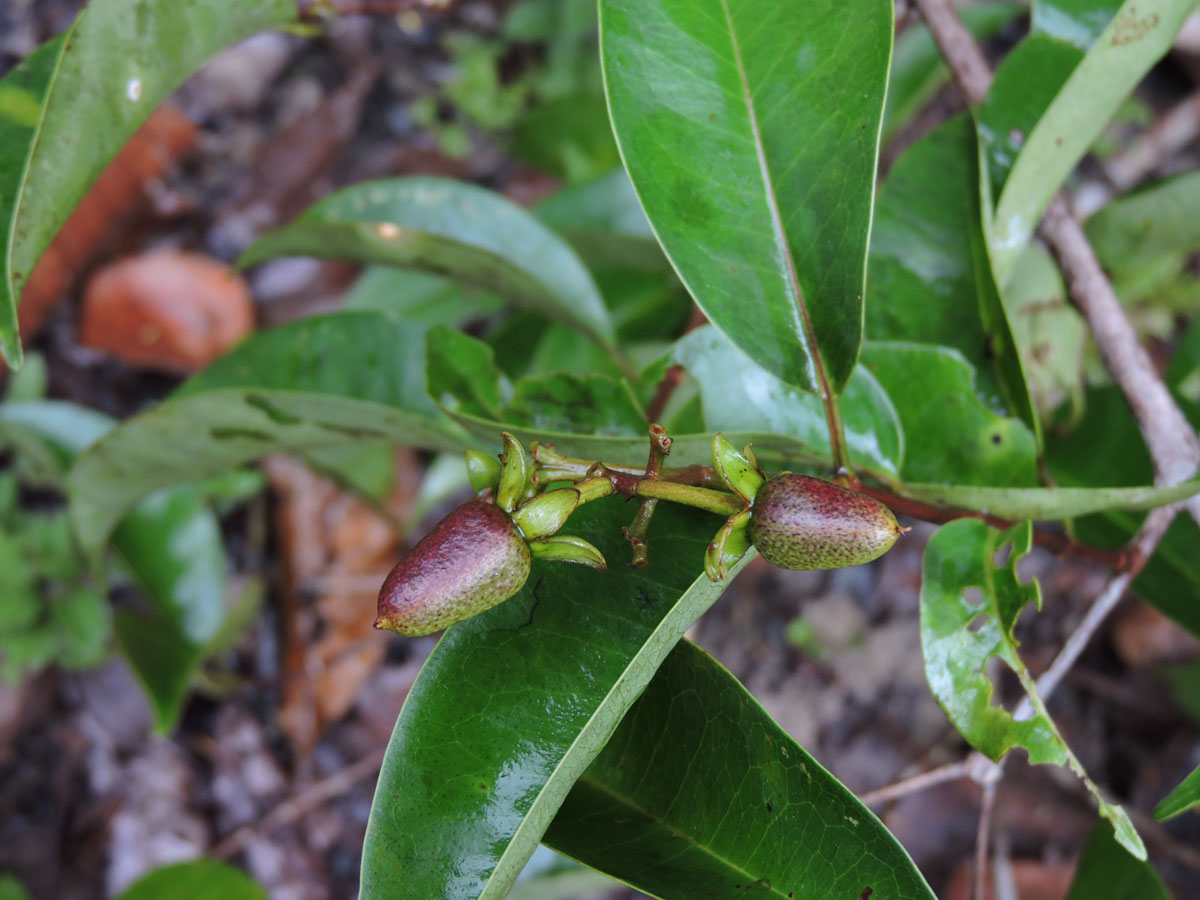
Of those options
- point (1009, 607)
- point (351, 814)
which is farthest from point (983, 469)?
point (351, 814)

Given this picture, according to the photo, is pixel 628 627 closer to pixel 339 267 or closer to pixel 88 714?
pixel 339 267

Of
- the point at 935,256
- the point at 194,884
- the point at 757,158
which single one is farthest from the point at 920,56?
the point at 194,884

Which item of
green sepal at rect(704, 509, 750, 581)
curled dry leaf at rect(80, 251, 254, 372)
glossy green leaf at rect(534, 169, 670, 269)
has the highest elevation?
green sepal at rect(704, 509, 750, 581)

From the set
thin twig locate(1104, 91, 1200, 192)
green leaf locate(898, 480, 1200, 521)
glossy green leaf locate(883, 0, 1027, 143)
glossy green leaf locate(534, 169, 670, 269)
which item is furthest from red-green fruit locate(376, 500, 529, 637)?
thin twig locate(1104, 91, 1200, 192)

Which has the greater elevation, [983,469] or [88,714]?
[983,469]

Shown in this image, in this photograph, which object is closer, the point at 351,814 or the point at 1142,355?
the point at 1142,355

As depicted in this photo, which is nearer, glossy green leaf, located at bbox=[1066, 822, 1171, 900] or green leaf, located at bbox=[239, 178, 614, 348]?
glossy green leaf, located at bbox=[1066, 822, 1171, 900]

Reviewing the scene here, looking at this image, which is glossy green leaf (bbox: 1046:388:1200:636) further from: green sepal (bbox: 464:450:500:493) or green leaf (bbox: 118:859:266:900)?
green leaf (bbox: 118:859:266:900)

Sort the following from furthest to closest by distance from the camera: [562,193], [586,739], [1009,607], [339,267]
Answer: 1. [339,267]
2. [562,193]
3. [1009,607]
4. [586,739]
